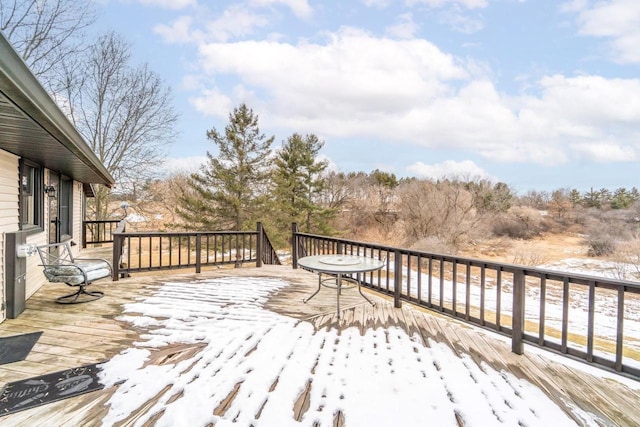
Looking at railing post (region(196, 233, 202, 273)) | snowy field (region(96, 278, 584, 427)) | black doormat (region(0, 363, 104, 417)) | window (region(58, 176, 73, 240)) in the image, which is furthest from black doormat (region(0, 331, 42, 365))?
window (region(58, 176, 73, 240))

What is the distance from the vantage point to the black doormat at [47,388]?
196cm

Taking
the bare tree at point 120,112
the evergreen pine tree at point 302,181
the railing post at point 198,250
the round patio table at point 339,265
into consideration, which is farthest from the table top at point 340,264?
the evergreen pine tree at point 302,181

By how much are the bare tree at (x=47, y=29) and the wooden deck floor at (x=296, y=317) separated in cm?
843

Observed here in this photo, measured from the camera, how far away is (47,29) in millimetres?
9172

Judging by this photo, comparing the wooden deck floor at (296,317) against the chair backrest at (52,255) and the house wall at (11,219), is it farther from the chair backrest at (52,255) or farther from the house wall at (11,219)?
the chair backrest at (52,255)

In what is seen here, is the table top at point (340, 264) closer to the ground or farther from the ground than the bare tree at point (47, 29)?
closer to the ground

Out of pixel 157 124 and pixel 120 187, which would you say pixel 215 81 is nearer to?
pixel 157 124

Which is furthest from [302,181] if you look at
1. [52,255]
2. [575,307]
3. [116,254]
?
[52,255]

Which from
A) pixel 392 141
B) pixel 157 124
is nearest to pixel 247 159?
pixel 157 124

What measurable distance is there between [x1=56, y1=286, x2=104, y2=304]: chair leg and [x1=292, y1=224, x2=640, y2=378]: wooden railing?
11.3 feet

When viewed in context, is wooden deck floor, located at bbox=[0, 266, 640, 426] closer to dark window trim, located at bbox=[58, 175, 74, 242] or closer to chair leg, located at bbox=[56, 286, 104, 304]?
chair leg, located at bbox=[56, 286, 104, 304]

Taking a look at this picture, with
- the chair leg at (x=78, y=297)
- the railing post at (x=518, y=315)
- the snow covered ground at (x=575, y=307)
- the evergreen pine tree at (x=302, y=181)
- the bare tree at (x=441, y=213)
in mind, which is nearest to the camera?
the railing post at (x=518, y=315)

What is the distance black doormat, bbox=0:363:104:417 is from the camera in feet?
6.42

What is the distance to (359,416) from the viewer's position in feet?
6.05
